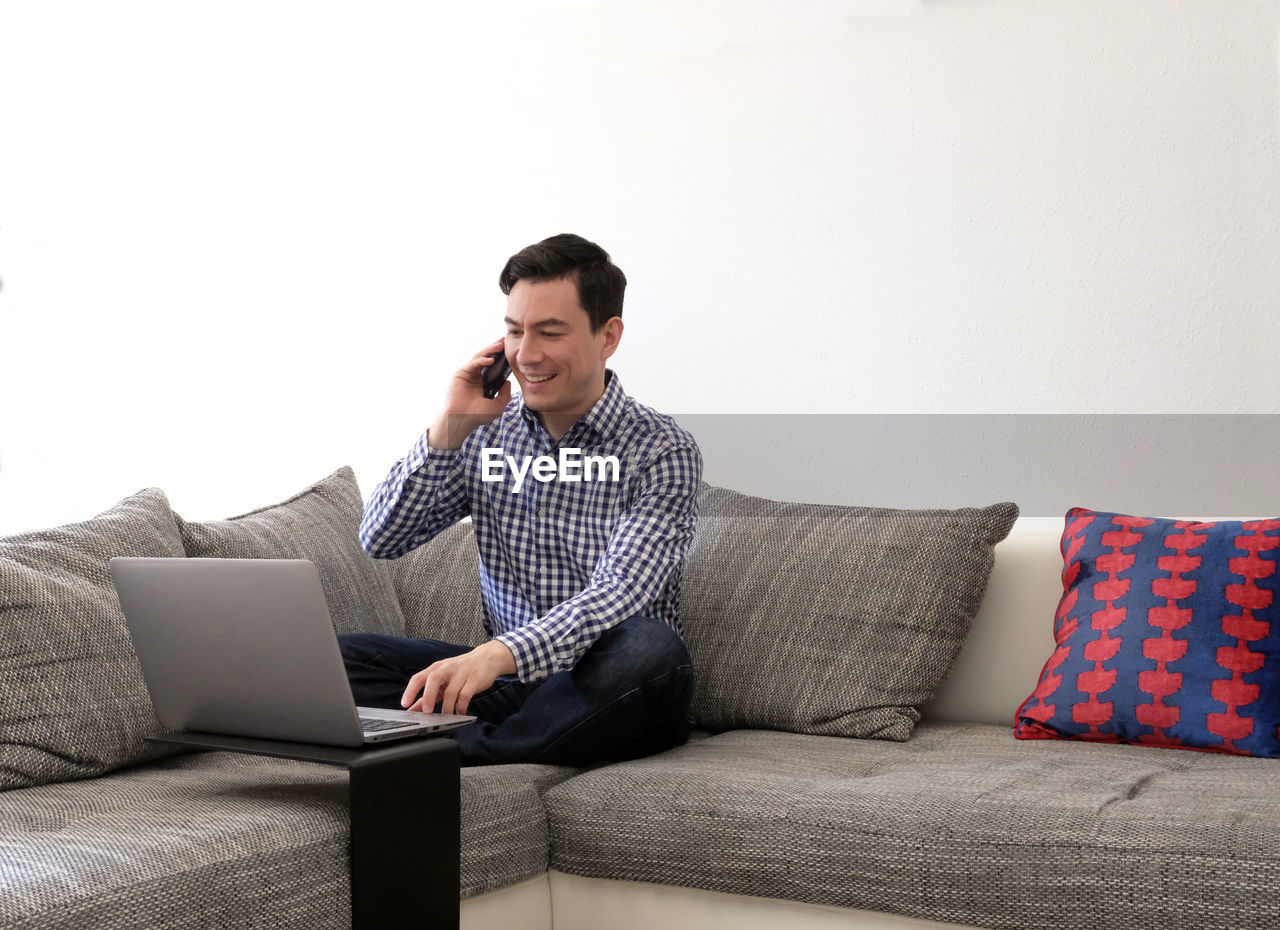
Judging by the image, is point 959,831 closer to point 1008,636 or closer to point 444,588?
point 1008,636

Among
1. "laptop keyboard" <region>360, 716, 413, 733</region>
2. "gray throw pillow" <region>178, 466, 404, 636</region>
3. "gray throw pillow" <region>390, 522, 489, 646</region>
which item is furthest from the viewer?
"gray throw pillow" <region>390, 522, 489, 646</region>

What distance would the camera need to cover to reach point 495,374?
227 cm

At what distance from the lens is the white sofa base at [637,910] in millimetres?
1551

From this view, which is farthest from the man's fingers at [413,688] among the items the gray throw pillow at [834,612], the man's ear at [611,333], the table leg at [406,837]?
the man's ear at [611,333]

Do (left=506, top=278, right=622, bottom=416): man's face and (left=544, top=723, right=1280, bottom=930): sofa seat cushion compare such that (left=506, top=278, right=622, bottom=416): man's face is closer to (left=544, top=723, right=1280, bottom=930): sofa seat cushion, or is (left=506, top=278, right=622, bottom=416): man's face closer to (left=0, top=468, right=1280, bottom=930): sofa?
(left=0, top=468, right=1280, bottom=930): sofa

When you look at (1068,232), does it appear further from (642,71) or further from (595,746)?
(595,746)

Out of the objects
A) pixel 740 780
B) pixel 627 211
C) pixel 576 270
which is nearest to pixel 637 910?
pixel 740 780

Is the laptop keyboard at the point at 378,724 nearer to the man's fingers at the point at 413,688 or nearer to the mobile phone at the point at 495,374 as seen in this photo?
the man's fingers at the point at 413,688

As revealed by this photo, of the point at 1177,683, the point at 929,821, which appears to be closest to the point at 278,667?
the point at 929,821

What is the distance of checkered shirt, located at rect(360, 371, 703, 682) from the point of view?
2.06 metres

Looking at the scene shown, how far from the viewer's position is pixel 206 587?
1489mm

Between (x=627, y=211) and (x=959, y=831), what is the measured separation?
171 centimetres

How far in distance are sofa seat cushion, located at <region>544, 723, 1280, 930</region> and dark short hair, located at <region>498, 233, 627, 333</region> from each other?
2.70ft

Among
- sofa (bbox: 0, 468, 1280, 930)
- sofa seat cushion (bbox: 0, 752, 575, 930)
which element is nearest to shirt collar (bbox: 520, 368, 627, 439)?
sofa (bbox: 0, 468, 1280, 930)
